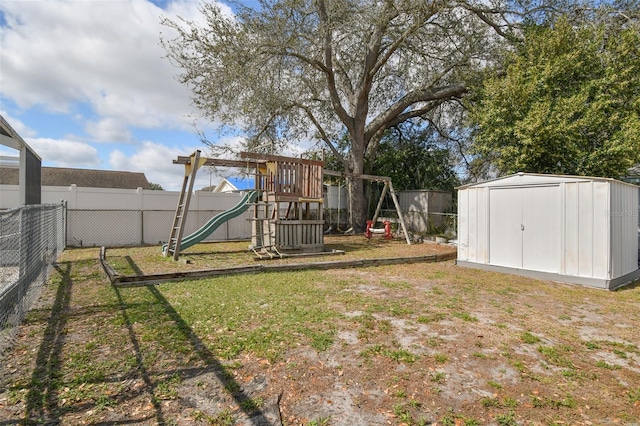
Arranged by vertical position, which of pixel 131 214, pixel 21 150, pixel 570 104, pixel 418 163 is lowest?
pixel 131 214

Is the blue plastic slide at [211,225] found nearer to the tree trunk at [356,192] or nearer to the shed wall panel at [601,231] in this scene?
the tree trunk at [356,192]

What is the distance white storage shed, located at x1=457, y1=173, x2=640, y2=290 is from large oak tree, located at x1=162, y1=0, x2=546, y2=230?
540cm

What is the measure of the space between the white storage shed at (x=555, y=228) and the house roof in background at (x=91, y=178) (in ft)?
98.8

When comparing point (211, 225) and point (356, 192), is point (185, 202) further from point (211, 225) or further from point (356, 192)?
point (356, 192)

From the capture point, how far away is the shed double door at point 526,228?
7727 millimetres

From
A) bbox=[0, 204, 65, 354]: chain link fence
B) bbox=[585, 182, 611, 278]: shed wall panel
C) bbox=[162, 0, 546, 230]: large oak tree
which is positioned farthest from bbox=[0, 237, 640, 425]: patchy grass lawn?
bbox=[162, 0, 546, 230]: large oak tree

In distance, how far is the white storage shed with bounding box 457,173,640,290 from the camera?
7.11 meters

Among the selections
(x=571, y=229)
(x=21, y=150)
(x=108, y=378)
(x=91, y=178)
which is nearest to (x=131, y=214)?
(x=21, y=150)

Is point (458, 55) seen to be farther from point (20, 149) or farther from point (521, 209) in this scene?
point (20, 149)

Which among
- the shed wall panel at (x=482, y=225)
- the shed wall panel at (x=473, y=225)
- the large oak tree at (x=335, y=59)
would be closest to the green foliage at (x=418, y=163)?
the large oak tree at (x=335, y=59)

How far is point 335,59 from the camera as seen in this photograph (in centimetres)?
1567

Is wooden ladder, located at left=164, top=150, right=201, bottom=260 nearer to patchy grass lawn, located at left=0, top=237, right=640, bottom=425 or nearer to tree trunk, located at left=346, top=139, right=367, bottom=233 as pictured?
patchy grass lawn, located at left=0, top=237, right=640, bottom=425

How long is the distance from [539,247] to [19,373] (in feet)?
29.2

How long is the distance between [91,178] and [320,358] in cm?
3504
